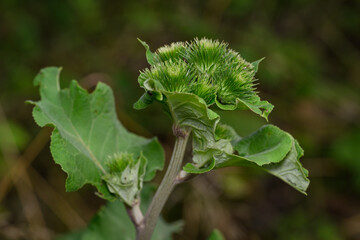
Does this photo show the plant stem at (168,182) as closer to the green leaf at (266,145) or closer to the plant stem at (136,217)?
the plant stem at (136,217)

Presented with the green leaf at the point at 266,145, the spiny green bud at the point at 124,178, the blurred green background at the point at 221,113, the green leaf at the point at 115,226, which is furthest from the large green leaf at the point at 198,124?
the blurred green background at the point at 221,113

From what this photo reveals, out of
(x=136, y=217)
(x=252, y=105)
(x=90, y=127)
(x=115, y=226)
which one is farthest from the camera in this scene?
(x=115, y=226)

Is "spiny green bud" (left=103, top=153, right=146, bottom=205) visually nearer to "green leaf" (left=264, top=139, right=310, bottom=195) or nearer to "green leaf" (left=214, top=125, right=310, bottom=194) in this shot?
"green leaf" (left=214, top=125, right=310, bottom=194)

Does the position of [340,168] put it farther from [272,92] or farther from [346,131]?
[272,92]

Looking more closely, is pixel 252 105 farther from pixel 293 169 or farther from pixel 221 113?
pixel 221 113

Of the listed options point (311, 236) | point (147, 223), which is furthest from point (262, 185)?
point (147, 223)

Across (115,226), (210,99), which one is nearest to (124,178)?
(210,99)
